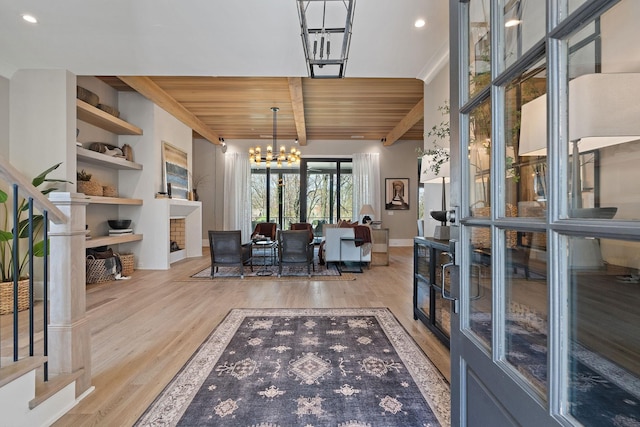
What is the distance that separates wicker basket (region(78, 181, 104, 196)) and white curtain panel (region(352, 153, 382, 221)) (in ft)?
21.0

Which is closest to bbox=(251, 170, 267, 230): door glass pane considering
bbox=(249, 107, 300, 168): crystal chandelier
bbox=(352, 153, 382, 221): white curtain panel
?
bbox=(249, 107, 300, 168): crystal chandelier

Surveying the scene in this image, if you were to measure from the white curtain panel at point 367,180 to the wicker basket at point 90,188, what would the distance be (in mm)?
6395

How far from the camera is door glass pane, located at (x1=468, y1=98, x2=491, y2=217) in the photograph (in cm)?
95

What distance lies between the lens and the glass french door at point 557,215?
0.55 meters

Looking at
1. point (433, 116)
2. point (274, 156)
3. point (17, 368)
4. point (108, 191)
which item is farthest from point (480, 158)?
point (274, 156)

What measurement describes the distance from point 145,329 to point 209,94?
4434mm

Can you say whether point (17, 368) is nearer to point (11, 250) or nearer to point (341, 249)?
point (11, 250)

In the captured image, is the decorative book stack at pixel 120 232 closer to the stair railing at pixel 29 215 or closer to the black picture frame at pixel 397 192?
the stair railing at pixel 29 215

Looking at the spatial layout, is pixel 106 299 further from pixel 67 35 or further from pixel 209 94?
pixel 209 94

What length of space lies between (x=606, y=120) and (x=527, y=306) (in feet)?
1.59

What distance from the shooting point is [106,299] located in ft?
12.2

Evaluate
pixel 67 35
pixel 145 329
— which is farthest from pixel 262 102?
pixel 145 329

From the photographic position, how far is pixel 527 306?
804mm

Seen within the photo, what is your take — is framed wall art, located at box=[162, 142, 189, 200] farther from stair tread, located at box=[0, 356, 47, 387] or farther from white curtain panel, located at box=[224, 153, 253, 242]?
stair tread, located at box=[0, 356, 47, 387]
